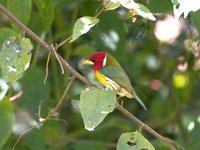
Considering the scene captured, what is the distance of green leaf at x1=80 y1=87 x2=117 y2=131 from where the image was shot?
1.32m

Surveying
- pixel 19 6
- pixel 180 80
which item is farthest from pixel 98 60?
pixel 180 80

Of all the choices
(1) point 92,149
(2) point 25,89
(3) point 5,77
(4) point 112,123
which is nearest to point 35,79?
(2) point 25,89

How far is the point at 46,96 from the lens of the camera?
2.11 metres

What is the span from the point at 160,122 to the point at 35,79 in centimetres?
82

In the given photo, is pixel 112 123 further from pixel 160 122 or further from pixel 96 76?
pixel 96 76

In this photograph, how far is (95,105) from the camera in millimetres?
1347

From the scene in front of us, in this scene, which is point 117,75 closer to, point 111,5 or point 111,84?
point 111,84

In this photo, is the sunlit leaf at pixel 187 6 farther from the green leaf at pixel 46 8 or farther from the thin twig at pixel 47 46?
the green leaf at pixel 46 8

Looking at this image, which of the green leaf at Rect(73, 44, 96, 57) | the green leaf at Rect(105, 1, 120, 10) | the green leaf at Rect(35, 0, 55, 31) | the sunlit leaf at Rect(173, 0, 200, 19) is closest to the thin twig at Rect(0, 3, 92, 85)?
the green leaf at Rect(105, 1, 120, 10)

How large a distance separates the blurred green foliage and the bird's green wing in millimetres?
121

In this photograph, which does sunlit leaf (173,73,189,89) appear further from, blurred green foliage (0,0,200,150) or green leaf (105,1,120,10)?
green leaf (105,1,120,10)

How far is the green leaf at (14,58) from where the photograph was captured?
1.41 metres

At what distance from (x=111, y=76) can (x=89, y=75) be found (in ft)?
0.83

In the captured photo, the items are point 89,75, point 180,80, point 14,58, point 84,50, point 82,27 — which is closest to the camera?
point 82,27
